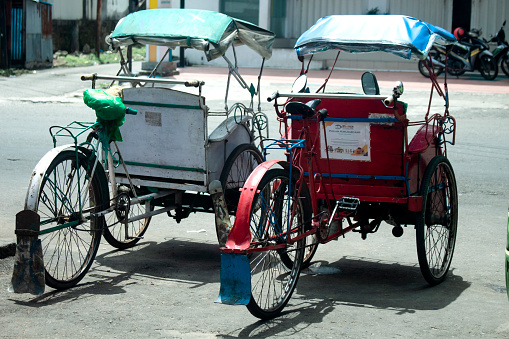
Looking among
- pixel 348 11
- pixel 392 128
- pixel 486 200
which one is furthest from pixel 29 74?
pixel 392 128

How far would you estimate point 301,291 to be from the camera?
5258mm

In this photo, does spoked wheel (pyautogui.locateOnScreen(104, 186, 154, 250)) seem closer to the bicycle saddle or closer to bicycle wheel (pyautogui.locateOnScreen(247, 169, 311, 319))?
bicycle wheel (pyautogui.locateOnScreen(247, 169, 311, 319))

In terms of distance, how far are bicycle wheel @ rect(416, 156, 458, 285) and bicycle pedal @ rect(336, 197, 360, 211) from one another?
44 cm

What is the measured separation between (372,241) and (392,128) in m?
1.67

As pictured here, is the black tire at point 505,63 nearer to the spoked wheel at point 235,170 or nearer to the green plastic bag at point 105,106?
the spoked wheel at point 235,170

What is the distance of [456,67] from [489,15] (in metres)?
3.62

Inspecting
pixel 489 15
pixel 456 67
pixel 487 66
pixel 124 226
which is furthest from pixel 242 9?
pixel 124 226

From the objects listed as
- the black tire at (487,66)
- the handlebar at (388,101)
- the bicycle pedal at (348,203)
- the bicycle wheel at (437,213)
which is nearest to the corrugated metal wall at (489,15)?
the black tire at (487,66)

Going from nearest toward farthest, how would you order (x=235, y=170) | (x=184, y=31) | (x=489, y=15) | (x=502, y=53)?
(x=184, y=31) < (x=235, y=170) < (x=502, y=53) < (x=489, y=15)

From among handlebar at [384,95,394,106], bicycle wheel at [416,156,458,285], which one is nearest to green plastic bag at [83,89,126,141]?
handlebar at [384,95,394,106]

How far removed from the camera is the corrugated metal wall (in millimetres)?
23656

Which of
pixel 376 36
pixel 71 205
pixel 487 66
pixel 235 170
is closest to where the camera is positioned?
pixel 71 205

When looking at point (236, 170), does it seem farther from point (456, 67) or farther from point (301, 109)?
point (456, 67)

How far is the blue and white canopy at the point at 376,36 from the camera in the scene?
546cm
